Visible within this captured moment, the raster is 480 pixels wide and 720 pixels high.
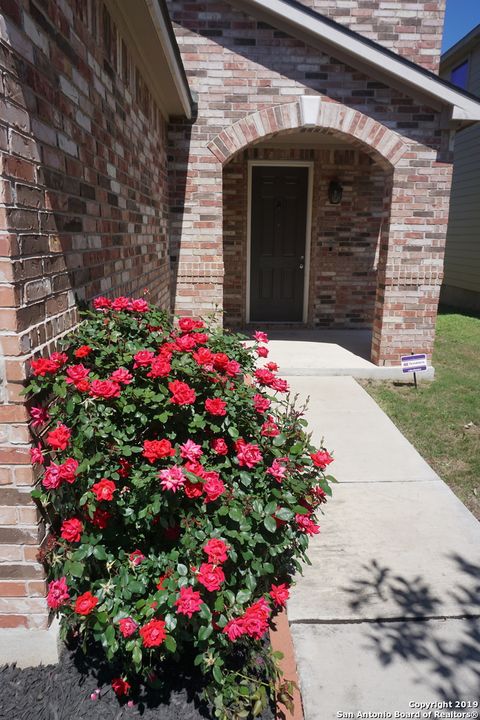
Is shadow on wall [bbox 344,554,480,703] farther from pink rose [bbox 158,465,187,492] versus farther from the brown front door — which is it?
the brown front door

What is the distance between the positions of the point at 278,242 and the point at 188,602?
24.1 feet

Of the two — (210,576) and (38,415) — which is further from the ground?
(38,415)

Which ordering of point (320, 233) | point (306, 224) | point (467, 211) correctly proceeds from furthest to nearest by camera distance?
point (467, 211)
point (306, 224)
point (320, 233)

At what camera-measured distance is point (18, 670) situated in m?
1.94

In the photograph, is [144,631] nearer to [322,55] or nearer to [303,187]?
[322,55]

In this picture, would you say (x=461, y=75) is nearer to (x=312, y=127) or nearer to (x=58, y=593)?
(x=312, y=127)

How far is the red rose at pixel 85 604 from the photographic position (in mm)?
1628

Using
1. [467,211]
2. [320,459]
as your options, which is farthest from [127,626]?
[467,211]

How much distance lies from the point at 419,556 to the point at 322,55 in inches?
200

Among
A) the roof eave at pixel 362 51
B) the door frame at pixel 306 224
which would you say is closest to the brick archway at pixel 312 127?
the roof eave at pixel 362 51

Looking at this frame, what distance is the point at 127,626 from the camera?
1604mm

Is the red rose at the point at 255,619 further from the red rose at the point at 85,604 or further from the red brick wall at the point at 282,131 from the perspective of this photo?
the red brick wall at the point at 282,131

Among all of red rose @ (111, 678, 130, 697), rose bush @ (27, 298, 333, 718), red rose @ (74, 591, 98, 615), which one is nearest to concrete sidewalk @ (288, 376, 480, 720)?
rose bush @ (27, 298, 333, 718)

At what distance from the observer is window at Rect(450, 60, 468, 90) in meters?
12.7
